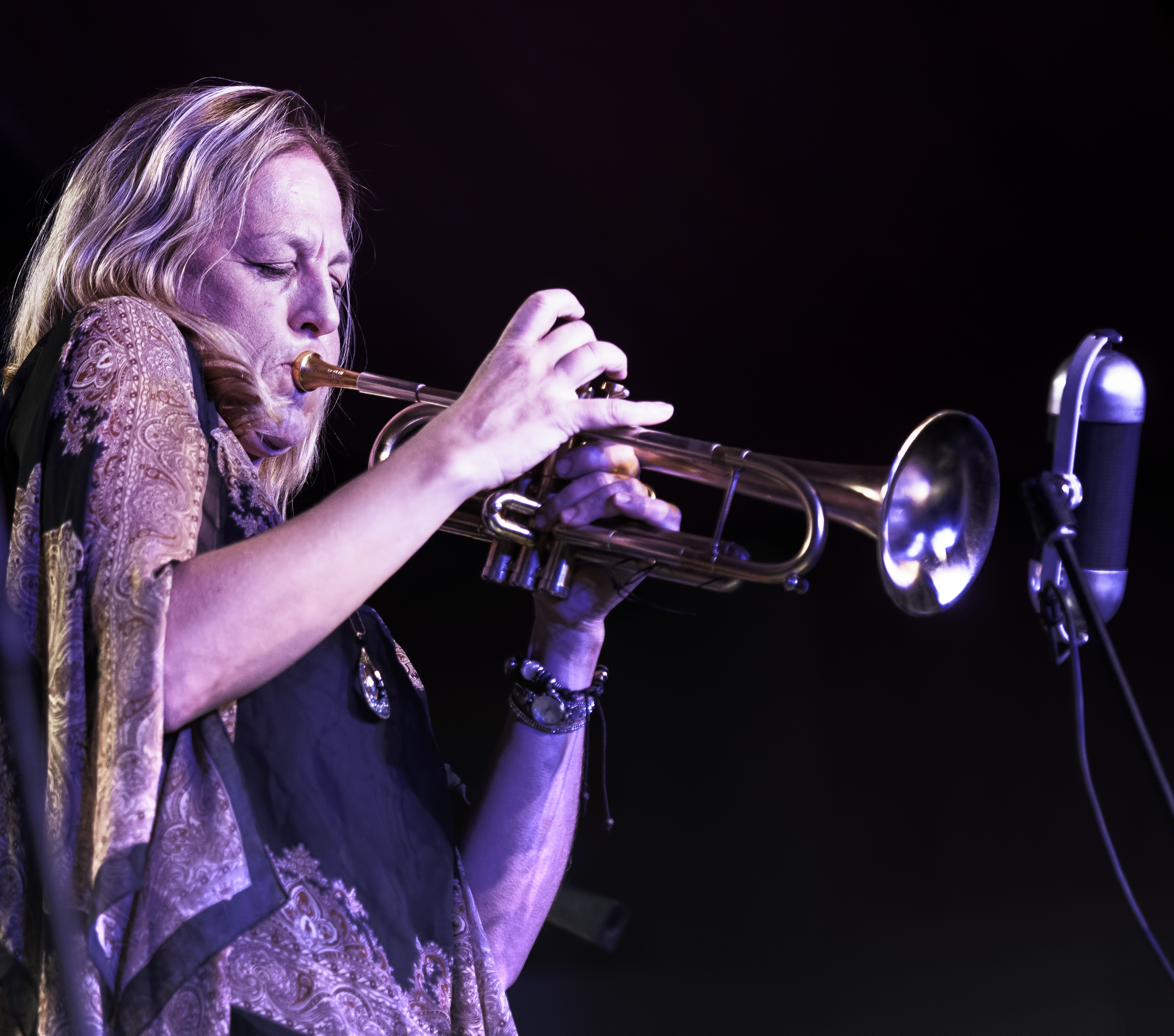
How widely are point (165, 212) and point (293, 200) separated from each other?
17 cm

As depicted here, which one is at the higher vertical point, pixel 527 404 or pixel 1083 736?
pixel 527 404

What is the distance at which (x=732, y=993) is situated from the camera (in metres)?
2.54

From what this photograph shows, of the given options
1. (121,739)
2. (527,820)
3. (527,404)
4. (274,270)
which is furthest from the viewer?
(527,820)

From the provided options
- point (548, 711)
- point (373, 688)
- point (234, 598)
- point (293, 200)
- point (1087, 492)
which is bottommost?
point (548, 711)

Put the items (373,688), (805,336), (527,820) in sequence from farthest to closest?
(805,336), (527,820), (373,688)

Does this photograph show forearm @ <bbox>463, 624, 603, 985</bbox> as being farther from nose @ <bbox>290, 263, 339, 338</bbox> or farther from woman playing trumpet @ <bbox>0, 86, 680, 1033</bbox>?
nose @ <bbox>290, 263, 339, 338</bbox>

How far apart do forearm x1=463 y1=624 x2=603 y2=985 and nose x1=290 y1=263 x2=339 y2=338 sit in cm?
55

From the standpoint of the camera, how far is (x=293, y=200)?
4.45 ft

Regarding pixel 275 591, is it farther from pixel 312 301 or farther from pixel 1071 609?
pixel 1071 609

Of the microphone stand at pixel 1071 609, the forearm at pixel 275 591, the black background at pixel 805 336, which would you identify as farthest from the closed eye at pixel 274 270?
the black background at pixel 805 336

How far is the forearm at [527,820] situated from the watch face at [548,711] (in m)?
0.02

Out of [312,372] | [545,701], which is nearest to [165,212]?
[312,372]

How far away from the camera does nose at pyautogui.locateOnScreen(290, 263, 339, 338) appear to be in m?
1.36

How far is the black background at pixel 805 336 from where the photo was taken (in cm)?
225
